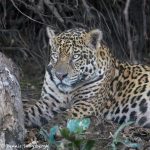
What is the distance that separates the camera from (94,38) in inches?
359

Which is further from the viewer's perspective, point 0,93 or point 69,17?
point 69,17

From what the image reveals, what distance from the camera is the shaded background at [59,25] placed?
39.3ft

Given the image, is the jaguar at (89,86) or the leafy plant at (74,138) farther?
the jaguar at (89,86)

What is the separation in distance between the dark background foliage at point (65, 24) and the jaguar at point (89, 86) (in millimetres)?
2524

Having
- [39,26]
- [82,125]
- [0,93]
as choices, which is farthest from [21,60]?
[82,125]

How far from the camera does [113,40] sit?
12.5 meters

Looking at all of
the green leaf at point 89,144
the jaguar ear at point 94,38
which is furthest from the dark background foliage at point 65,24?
the green leaf at point 89,144

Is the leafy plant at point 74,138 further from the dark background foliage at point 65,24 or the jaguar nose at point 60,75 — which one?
the dark background foliage at point 65,24

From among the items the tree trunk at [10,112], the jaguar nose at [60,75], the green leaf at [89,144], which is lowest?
the green leaf at [89,144]

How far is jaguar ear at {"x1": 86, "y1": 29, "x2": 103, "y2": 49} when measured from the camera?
9094 mm

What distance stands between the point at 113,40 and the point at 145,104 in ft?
11.8

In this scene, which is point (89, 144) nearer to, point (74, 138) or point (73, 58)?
point (74, 138)

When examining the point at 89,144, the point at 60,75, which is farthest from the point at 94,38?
the point at 89,144

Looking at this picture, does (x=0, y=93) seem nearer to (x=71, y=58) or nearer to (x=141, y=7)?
(x=71, y=58)
